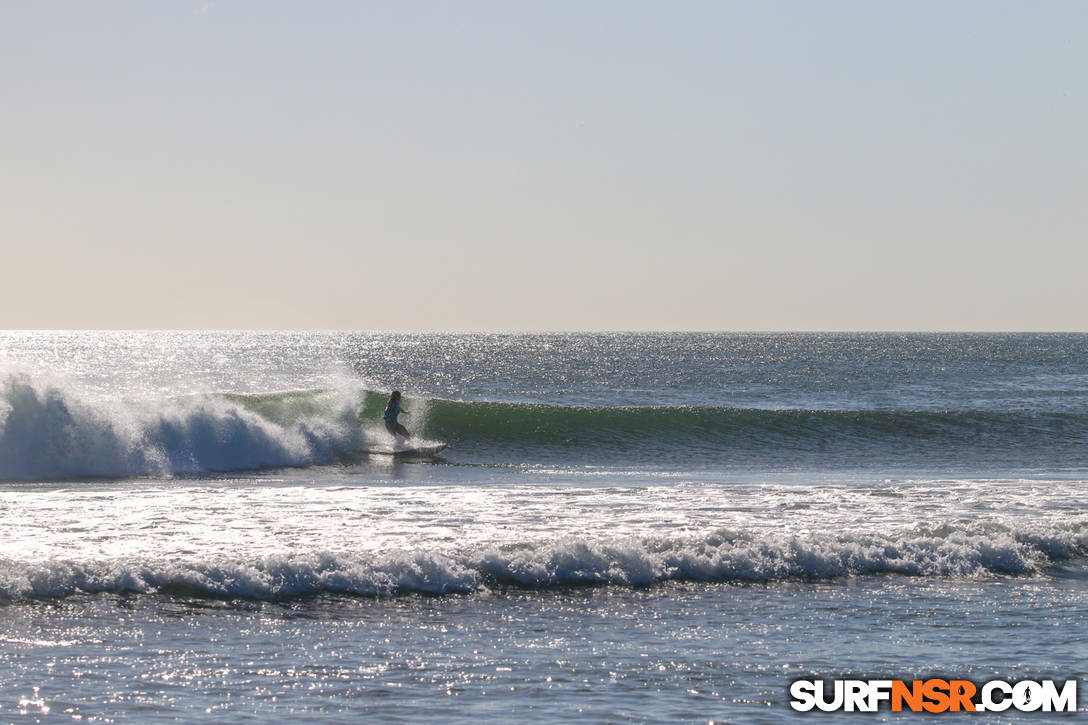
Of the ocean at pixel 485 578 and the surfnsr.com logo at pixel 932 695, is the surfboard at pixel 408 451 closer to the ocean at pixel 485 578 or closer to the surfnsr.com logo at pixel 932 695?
the ocean at pixel 485 578

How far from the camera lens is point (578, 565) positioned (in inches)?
460

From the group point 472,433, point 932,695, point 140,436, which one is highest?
point 140,436

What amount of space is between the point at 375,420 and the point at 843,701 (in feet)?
77.9

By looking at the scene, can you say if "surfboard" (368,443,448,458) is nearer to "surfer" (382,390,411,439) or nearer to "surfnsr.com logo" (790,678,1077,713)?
"surfer" (382,390,411,439)

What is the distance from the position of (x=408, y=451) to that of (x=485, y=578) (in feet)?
48.8

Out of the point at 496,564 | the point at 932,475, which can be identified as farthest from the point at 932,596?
the point at 932,475

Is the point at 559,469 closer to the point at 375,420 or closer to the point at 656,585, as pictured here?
the point at 375,420

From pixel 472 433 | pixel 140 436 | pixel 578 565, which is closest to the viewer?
pixel 578 565

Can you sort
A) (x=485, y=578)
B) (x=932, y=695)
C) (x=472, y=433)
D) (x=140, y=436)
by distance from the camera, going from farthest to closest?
(x=472, y=433), (x=140, y=436), (x=485, y=578), (x=932, y=695)

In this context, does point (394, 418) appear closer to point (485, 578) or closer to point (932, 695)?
point (485, 578)

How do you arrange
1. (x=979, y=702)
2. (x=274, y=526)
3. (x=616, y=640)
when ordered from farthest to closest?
(x=274, y=526), (x=616, y=640), (x=979, y=702)

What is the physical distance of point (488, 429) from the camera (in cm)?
3069

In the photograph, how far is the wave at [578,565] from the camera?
10703mm

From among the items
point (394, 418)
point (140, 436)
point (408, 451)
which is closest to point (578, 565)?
point (408, 451)
